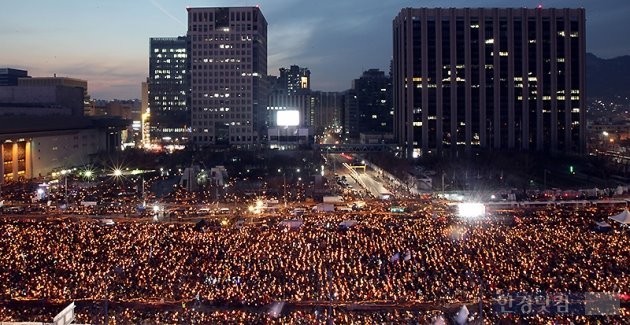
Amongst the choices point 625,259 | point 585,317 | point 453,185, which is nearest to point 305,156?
→ point 453,185

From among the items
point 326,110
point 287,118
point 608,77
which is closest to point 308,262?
point 287,118

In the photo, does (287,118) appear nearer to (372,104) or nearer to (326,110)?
(372,104)

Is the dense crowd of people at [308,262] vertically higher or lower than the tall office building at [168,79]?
lower

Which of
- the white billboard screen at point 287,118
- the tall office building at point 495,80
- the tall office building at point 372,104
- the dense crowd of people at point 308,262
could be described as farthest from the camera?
the tall office building at point 372,104

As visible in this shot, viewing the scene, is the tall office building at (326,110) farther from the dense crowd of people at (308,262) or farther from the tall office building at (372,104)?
the dense crowd of people at (308,262)

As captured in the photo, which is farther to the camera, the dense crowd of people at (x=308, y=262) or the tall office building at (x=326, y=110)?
the tall office building at (x=326, y=110)

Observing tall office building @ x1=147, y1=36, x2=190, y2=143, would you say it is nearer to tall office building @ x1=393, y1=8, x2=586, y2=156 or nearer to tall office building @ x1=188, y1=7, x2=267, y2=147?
tall office building @ x1=188, y1=7, x2=267, y2=147

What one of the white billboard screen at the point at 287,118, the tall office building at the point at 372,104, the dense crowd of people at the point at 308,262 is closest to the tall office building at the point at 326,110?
the tall office building at the point at 372,104

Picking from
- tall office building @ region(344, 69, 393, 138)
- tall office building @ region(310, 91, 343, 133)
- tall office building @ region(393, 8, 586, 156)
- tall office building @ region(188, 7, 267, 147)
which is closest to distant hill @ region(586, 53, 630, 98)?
tall office building @ region(310, 91, 343, 133)

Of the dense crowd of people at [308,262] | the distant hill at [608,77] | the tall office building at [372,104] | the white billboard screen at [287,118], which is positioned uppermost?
the distant hill at [608,77]
